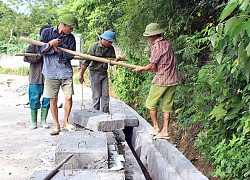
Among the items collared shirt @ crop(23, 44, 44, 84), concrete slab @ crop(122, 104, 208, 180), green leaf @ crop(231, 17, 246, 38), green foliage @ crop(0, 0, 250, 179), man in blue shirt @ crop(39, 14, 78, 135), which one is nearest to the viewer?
green leaf @ crop(231, 17, 246, 38)

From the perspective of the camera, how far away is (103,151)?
332cm

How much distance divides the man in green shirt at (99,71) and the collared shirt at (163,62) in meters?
1.49

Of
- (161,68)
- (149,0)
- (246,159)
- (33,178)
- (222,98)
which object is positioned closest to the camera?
(33,178)

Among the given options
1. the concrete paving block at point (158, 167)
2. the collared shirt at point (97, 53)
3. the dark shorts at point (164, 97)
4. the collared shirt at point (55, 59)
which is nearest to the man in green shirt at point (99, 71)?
the collared shirt at point (97, 53)

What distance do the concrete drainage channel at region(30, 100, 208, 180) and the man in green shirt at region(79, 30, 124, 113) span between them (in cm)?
90

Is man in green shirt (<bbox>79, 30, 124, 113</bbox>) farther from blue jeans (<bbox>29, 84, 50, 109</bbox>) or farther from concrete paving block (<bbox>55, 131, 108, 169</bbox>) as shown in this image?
concrete paving block (<bbox>55, 131, 108, 169</bbox>)

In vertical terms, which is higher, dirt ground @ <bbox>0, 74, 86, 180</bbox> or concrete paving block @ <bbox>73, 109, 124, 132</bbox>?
concrete paving block @ <bbox>73, 109, 124, 132</bbox>

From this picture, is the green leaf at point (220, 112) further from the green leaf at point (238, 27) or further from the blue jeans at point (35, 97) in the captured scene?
the blue jeans at point (35, 97)

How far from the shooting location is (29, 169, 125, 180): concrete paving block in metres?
2.85

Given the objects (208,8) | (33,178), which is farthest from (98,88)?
(33,178)

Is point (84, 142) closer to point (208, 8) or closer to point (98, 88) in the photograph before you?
point (98, 88)

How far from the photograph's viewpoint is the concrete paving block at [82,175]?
285cm

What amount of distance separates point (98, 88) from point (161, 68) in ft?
6.79

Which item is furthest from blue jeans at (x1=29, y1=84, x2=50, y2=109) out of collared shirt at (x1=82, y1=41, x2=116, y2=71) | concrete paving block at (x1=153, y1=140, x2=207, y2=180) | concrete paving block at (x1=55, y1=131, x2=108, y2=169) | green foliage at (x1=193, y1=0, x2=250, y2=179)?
green foliage at (x1=193, y1=0, x2=250, y2=179)
